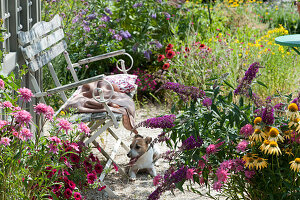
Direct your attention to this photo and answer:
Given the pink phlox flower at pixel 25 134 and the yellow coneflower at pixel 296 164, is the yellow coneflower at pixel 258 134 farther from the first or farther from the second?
the pink phlox flower at pixel 25 134

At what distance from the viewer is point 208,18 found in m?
7.33

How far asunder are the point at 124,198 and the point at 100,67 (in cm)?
280

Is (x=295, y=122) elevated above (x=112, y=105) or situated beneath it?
elevated above

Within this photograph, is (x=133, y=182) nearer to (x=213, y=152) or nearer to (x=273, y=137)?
(x=213, y=152)

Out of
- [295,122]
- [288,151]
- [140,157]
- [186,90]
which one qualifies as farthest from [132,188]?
[295,122]

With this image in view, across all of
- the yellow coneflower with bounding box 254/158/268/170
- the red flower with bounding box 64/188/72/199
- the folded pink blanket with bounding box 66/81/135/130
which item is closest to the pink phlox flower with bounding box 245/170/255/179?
the yellow coneflower with bounding box 254/158/268/170

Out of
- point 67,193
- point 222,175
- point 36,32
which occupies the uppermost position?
point 36,32

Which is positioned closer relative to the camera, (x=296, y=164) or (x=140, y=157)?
(x=296, y=164)

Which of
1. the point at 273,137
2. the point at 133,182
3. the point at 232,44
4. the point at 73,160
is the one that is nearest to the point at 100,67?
the point at 232,44

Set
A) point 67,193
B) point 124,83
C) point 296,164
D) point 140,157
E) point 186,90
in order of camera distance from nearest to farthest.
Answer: point 296,164 → point 186,90 → point 67,193 → point 140,157 → point 124,83

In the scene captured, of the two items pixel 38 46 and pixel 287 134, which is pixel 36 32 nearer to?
pixel 38 46

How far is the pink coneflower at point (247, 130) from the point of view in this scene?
2.41 meters

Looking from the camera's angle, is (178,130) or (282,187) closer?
(282,187)

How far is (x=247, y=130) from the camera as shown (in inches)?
94.9
